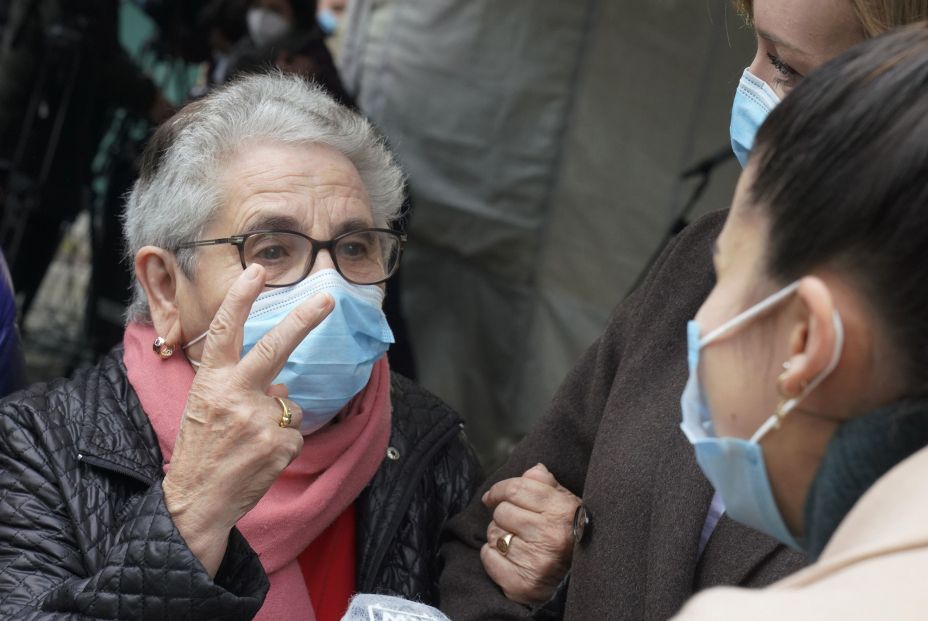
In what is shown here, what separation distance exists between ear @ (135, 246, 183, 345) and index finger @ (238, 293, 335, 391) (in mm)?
535

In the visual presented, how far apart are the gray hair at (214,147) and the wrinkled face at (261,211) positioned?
0.09 feet

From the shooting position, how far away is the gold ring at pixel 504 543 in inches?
78.7

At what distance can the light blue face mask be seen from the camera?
1.11 metres

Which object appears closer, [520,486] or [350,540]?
[520,486]

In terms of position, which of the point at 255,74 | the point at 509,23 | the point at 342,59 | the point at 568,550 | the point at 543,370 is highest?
the point at 255,74

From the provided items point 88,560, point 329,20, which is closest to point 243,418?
point 88,560

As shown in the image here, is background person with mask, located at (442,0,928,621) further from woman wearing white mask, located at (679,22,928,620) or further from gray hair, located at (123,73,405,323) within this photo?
gray hair, located at (123,73,405,323)

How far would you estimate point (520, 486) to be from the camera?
202 centimetres

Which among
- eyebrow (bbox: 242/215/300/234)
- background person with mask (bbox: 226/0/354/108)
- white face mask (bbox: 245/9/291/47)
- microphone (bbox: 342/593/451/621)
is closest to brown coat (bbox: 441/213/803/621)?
microphone (bbox: 342/593/451/621)

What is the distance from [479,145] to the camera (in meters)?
5.16

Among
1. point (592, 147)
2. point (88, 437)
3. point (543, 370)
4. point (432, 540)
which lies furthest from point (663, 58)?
point (88, 437)

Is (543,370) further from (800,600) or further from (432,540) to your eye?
(800,600)

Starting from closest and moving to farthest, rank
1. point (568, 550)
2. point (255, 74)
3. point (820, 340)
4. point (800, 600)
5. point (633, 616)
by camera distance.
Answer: point (800, 600) < point (820, 340) < point (633, 616) < point (568, 550) < point (255, 74)

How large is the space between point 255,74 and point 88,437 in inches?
37.9
